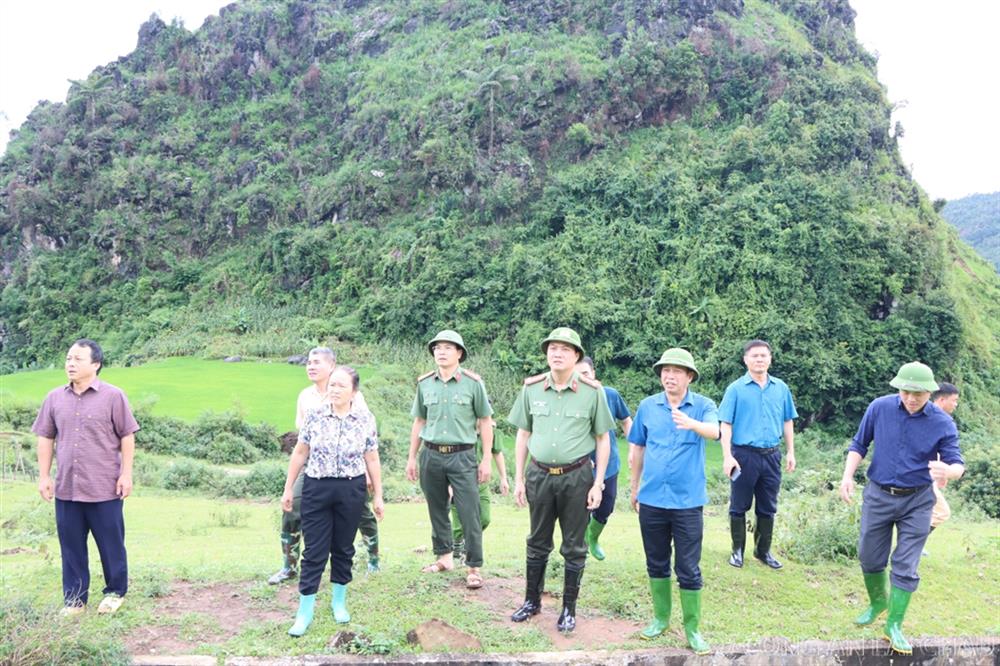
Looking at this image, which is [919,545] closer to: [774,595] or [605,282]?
[774,595]

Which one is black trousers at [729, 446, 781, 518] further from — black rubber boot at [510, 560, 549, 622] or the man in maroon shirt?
the man in maroon shirt

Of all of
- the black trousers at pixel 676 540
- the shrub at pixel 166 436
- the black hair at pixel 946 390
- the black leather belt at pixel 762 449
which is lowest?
the shrub at pixel 166 436

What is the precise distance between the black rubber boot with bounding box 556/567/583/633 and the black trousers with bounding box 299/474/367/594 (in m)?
1.43

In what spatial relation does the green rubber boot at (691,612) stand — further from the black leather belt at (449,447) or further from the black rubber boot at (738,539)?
the black leather belt at (449,447)

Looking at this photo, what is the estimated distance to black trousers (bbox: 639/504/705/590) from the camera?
4.75m

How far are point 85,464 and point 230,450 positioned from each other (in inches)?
483

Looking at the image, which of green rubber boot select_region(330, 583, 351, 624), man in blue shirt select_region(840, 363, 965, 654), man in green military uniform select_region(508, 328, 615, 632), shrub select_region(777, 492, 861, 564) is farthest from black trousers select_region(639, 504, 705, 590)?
shrub select_region(777, 492, 861, 564)

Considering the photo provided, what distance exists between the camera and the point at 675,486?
15.6 ft

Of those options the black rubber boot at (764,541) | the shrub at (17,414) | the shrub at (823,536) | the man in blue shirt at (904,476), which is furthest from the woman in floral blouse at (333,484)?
the shrub at (17,414)

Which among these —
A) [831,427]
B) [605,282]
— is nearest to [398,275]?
[605,282]

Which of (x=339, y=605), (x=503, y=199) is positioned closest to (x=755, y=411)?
(x=339, y=605)

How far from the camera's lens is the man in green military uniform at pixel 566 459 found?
4.92m

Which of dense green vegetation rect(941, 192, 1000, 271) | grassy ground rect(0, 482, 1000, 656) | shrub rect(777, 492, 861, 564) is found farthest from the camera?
dense green vegetation rect(941, 192, 1000, 271)

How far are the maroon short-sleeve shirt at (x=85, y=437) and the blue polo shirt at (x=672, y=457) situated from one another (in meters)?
3.47
